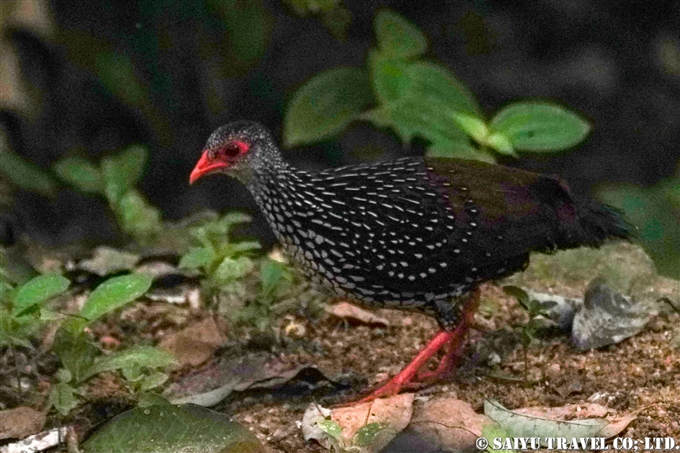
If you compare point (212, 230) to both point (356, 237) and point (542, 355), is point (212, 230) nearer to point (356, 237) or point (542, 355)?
point (356, 237)

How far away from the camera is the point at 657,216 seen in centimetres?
804

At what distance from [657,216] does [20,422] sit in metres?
4.51

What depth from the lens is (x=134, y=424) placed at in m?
4.78

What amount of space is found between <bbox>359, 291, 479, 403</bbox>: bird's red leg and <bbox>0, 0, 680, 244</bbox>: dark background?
273 cm

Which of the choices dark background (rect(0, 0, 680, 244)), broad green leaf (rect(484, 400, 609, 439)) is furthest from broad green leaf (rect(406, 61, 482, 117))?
broad green leaf (rect(484, 400, 609, 439))

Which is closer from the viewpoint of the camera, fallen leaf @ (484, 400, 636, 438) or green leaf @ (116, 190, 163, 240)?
fallen leaf @ (484, 400, 636, 438)

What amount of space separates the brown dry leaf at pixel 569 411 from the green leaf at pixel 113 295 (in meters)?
1.51

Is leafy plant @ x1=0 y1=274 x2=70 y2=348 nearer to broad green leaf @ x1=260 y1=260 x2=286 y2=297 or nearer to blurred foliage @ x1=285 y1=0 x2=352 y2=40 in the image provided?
broad green leaf @ x1=260 y1=260 x2=286 y2=297

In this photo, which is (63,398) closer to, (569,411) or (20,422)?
(20,422)

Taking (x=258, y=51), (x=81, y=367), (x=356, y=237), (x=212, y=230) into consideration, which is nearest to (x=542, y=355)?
(x=356, y=237)

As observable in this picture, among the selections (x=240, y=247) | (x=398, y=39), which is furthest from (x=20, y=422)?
(x=398, y=39)

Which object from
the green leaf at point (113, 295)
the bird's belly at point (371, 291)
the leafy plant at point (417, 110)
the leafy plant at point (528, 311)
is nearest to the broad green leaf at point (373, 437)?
the bird's belly at point (371, 291)

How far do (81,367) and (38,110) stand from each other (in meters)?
4.41

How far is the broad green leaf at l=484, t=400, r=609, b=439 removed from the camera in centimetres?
468
